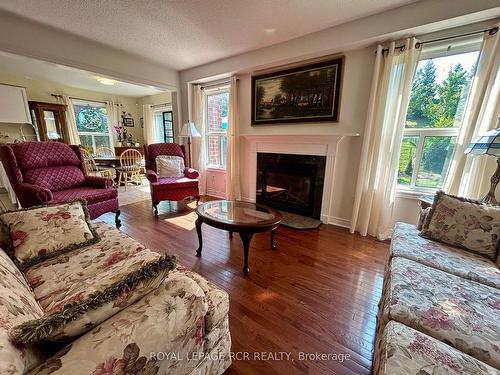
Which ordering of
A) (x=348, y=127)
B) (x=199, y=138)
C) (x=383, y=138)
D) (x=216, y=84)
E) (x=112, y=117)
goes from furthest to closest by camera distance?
1. (x=112, y=117)
2. (x=199, y=138)
3. (x=216, y=84)
4. (x=348, y=127)
5. (x=383, y=138)

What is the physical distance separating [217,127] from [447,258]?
3.74 metres

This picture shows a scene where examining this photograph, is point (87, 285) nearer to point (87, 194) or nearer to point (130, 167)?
point (87, 194)

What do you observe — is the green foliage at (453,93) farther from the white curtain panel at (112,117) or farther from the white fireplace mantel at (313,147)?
the white curtain panel at (112,117)

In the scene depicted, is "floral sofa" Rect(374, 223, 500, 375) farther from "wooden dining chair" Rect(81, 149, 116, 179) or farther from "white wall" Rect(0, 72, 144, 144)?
"white wall" Rect(0, 72, 144, 144)

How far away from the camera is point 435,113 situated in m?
2.30

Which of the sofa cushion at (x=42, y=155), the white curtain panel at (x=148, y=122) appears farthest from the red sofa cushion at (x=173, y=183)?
the white curtain panel at (x=148, y=122)

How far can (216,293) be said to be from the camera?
1040 millimetres

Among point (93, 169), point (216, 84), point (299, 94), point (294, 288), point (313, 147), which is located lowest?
point (294, 288)

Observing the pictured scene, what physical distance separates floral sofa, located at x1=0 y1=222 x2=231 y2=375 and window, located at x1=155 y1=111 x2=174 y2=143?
19.0ft

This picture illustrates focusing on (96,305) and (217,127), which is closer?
(96,305)

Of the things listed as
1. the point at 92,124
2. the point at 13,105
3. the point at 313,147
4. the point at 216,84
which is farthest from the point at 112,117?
the point at 313,147

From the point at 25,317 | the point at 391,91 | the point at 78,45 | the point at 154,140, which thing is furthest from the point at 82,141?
the point at 391,91

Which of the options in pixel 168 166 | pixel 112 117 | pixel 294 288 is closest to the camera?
pixel 294 288

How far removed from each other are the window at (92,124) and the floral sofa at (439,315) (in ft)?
22.5
